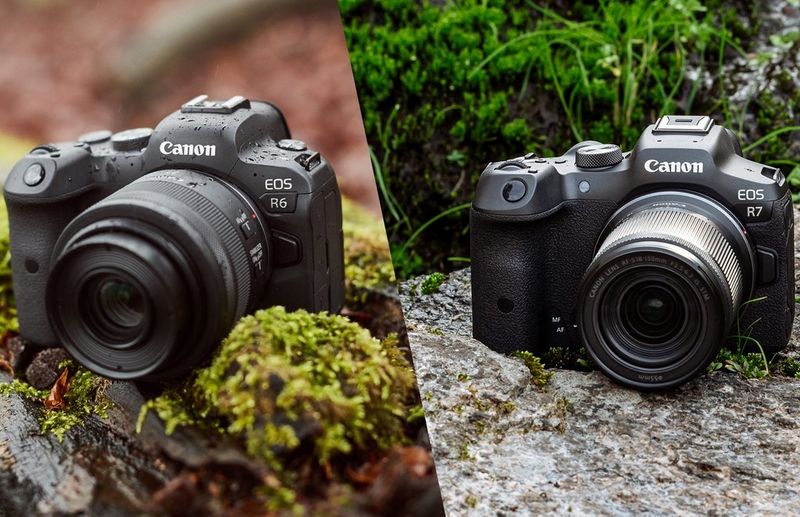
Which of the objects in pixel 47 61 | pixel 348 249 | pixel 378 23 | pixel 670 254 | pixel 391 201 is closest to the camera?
pixel 47 61

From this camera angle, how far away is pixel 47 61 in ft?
3.61

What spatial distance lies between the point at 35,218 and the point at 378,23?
1.39 metres

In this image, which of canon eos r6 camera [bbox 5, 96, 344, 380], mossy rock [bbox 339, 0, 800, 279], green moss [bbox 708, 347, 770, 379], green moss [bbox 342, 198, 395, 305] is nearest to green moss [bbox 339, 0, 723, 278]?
mossy rock [bbox 339, 0, 800, 279]

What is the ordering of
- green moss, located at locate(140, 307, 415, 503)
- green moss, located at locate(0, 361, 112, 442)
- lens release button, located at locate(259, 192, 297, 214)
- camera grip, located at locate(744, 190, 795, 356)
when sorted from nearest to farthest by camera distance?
green moss, located at locate(140, 307, 415, 503) → green moss, located at locate(0, 361, 112, 442) → lens release button, located at locate(259, 192, 297, 214) → camera grip, located at locate(744, 190, 795, 356)

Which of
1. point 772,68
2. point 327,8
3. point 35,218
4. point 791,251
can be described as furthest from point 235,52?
point 772,68

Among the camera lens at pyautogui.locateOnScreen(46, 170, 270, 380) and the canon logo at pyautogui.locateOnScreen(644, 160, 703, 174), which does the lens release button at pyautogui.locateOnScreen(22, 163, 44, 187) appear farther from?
the canon logo at pyautogui.locateOnScreen(644, 160, 703, 174)

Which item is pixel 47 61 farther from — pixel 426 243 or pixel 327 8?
pixel 426 243

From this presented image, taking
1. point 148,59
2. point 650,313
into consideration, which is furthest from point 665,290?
point 148,59

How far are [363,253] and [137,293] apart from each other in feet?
2.01

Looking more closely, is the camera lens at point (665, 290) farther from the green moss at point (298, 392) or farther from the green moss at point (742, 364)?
the green moss at point (298, 392)

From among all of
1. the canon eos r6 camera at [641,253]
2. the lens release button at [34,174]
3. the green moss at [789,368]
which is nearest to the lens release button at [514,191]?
the canon eos r6 camera at [641,253]

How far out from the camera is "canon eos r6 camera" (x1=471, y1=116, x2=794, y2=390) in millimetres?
1431

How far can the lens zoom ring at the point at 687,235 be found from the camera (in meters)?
1.42

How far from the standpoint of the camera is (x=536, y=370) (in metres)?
1.51
